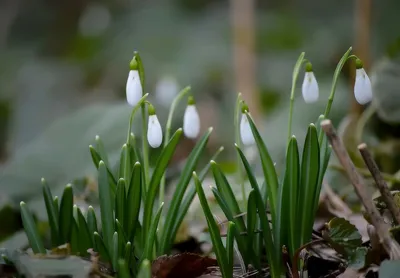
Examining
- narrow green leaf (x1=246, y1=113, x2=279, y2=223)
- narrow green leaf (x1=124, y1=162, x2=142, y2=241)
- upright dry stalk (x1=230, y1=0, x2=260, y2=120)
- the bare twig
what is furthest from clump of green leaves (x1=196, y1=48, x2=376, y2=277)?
upright dry stalk (x1=230, y1=0, x2=260, y2=120)

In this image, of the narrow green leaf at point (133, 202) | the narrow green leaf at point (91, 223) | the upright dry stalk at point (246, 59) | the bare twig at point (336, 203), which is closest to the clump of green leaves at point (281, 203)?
the narrow green leaf at point (133, 202)

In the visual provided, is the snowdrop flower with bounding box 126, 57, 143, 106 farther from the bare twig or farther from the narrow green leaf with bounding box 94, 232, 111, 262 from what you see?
the bare twig

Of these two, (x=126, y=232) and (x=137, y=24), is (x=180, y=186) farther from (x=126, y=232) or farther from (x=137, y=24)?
(x=137, y=24)

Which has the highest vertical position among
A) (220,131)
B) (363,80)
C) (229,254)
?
(363,80)

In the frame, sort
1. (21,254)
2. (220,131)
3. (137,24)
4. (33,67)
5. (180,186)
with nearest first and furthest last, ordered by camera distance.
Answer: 1. (21,254)
2. (180,186)
3. (220,131)
4. (33,67)
5. (137,24)

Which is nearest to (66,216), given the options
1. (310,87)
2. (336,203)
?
(310,87)

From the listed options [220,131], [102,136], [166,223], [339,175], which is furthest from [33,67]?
[166,223]

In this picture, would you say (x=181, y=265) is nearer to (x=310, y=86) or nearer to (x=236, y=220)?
(x=236, y=220)
